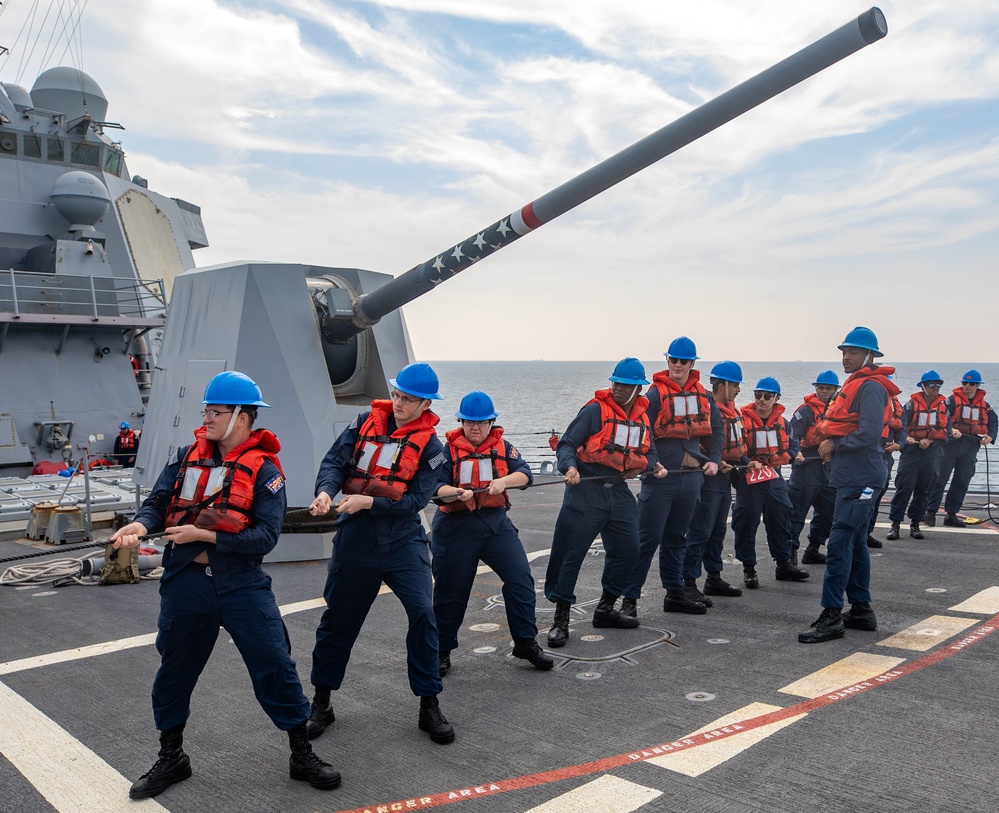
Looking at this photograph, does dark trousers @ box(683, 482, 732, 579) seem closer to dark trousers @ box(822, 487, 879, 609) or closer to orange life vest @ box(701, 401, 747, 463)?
orange life vest @ box(701, 401, 747, 463)

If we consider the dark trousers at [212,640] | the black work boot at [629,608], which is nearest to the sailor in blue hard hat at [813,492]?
the black work boot at [629,608]

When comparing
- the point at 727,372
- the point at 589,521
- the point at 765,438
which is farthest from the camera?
the point at 765,438

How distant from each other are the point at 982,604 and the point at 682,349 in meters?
2.88

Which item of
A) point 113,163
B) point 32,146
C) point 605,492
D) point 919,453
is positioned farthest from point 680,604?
point 113,163

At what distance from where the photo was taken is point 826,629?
17.8 ft

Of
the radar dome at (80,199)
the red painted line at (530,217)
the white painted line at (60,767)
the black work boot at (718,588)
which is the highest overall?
the radar dome at (80,199)

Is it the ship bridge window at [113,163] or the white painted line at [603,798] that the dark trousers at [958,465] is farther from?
the ship bridge window at [113,163]

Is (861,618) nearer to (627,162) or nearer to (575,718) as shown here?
(575,718)

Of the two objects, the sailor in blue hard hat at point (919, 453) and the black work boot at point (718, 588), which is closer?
the black work boot at point (718, 588)

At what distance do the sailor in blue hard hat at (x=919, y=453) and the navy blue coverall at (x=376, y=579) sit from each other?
712 cm

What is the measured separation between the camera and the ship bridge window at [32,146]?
52.1 ft

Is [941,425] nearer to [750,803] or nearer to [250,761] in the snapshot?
[750,803]

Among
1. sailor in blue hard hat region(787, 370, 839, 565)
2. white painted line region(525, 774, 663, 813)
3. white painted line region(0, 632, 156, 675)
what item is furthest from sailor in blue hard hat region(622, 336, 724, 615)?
white painted line region(0, 632, 156, 675)

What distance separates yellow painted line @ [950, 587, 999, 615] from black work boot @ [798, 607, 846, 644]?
121cm
